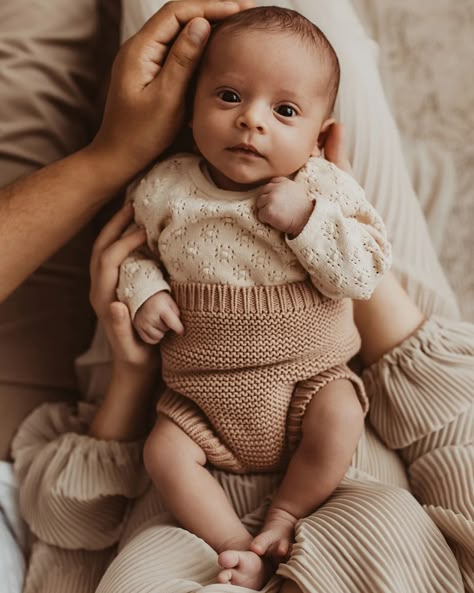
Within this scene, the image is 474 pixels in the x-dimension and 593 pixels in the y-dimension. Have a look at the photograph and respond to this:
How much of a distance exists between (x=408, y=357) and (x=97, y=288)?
0.48 meters

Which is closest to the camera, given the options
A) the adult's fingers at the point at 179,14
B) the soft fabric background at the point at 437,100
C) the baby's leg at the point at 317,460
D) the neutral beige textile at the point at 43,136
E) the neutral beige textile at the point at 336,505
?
the neutral beige textile at the point at 336,505

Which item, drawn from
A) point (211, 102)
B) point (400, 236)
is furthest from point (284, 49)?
point (400, 236)

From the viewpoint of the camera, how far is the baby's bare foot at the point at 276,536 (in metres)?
0.85

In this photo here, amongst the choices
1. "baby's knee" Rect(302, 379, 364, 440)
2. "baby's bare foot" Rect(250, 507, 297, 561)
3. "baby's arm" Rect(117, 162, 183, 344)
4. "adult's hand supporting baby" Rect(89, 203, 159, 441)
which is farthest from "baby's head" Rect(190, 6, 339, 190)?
"baby's bare foot" Rect(250, 507, 297, 561)

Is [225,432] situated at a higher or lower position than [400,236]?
lower

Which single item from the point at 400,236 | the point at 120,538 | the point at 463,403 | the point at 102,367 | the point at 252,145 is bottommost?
the point at 120,538

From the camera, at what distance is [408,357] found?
1.02 metres

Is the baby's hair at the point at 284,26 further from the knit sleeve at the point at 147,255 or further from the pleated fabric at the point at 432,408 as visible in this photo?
the pleated fabric at the point at 432,408

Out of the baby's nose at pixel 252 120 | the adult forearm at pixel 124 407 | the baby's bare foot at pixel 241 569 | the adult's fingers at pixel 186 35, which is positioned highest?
the adult's fingers at pixel 186 35

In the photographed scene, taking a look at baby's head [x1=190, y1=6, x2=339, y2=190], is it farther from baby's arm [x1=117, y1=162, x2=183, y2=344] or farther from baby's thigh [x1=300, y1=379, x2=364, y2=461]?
baby's thigh [x1=300, y1=379, x2=364, y2=461]

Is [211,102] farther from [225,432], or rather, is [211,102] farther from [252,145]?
[225,432]

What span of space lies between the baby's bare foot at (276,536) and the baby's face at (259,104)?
0.45 metres

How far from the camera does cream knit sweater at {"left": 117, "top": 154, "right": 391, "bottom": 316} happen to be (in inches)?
34.7

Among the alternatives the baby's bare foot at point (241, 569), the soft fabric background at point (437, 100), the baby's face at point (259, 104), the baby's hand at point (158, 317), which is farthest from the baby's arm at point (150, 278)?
the soft fabric background at point (437, 100)
